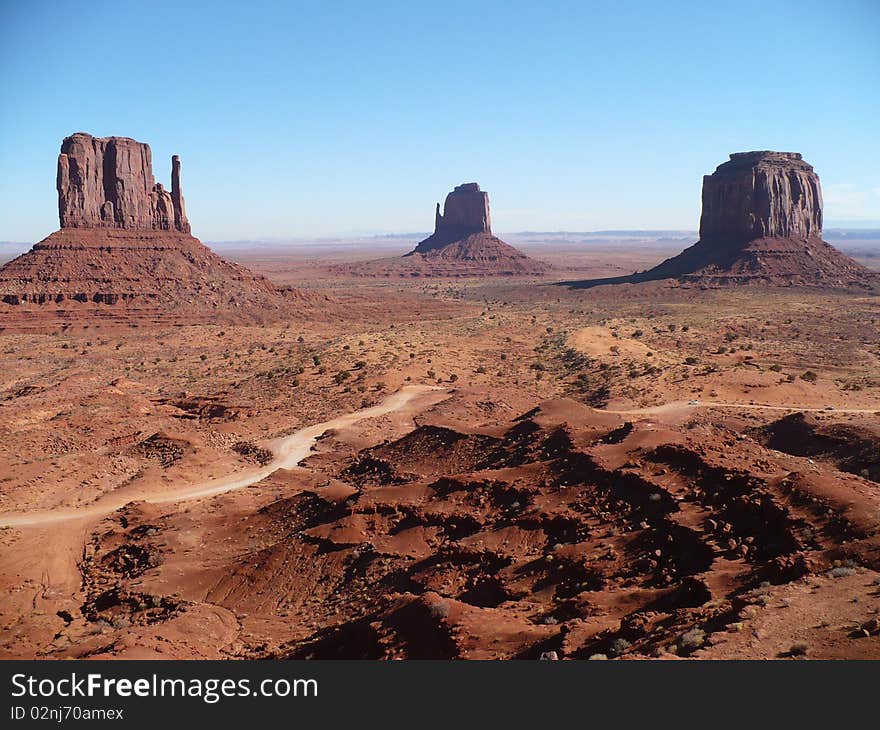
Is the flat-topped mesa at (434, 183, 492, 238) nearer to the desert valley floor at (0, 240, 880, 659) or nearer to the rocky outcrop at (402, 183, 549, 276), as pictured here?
the rocky outcrop at (402, 183, 549, 276)

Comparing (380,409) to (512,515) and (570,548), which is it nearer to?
(512,515)

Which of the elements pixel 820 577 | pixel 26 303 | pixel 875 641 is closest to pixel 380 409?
pixel 820 577

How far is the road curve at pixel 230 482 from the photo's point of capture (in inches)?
1062

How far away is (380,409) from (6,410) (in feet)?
66.9

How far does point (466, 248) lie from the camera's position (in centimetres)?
16988

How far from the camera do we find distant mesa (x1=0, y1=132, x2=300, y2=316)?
77.4 metres

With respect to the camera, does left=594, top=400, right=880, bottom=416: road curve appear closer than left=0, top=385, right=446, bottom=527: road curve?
No

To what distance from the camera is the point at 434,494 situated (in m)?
23.6

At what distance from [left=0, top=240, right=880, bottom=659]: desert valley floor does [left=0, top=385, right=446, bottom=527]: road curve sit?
16 cm

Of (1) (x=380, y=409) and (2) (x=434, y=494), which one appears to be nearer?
(2) (x=434, y=494)

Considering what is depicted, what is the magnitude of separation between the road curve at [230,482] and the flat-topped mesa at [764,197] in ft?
285

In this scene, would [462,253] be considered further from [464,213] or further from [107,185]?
[107,185]

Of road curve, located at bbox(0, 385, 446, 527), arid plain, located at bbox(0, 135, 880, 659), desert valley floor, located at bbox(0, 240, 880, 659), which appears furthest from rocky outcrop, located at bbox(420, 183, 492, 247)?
road curve, located at bbox(0, 385, 446, 527)

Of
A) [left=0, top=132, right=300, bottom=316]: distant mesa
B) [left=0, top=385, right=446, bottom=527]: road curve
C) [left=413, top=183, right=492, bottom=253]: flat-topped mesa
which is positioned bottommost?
[left=0, top=385, right=446, bottom=527]: road curve
